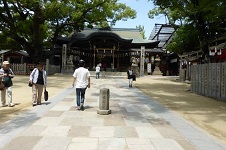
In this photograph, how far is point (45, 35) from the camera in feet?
105

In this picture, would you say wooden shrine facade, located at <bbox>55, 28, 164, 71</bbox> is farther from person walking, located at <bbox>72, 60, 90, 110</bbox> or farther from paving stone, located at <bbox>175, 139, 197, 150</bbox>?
paving stone, located at <bbox>175, 139, 197, 150</bbox>

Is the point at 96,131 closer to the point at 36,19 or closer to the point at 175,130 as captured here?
the point at 175,130

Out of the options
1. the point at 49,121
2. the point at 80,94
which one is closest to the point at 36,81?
the point at 80,94

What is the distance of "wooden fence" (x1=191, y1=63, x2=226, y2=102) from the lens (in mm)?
12086

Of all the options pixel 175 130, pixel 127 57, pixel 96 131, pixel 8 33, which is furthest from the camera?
pixel 127 57

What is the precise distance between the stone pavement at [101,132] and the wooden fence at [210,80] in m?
5.11

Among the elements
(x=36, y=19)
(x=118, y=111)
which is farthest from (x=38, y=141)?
(x=36, y=19)

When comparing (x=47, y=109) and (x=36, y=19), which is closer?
(x=47, y=109)

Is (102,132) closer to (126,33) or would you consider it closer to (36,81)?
(36,81)

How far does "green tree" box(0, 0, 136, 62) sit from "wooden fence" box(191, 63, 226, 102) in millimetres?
15284

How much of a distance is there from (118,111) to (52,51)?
84.0 ft

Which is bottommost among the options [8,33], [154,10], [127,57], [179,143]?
[179,143]

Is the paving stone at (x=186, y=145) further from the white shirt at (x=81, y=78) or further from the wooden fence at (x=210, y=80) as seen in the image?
the wooden fence at (x=210, y=80)

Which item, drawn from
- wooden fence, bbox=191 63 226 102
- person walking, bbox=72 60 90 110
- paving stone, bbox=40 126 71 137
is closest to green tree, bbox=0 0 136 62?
wooden fence, bbox=191 63 226 102
